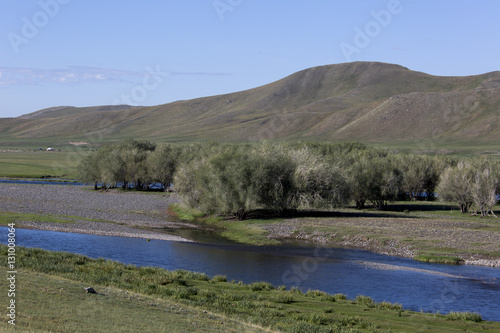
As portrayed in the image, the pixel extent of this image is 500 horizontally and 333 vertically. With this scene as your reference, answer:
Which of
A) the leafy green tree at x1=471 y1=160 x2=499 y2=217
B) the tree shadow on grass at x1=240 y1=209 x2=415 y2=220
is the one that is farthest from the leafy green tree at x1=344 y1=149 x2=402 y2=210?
the leafy green tree at x1=471 y1=160 x2=499 y2=217

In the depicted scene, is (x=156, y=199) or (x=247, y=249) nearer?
(x=247, y=249)

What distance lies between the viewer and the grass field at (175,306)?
20328 mm

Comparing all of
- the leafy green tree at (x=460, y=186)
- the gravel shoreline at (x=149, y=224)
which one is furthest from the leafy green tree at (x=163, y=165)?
the leafy green tree at (x=460, y=186)

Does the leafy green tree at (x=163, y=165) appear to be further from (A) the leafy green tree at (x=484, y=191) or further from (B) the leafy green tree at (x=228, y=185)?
(A) the leafy green tree at (x=484, y=191)

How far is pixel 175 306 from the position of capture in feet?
84.1

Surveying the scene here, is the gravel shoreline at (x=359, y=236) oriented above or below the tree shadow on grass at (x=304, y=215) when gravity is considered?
below

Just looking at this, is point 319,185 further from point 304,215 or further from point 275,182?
point 275,182

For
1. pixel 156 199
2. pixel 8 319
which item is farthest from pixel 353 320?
pixel 156 199

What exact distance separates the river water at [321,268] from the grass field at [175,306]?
4.84 meters

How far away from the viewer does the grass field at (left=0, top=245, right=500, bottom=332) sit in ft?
66.7

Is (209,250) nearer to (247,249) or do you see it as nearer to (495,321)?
(247,249)

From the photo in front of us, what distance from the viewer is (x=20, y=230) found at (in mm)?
59062

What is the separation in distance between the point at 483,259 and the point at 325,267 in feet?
54.2

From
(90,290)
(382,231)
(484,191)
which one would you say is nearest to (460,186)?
(484,191)
